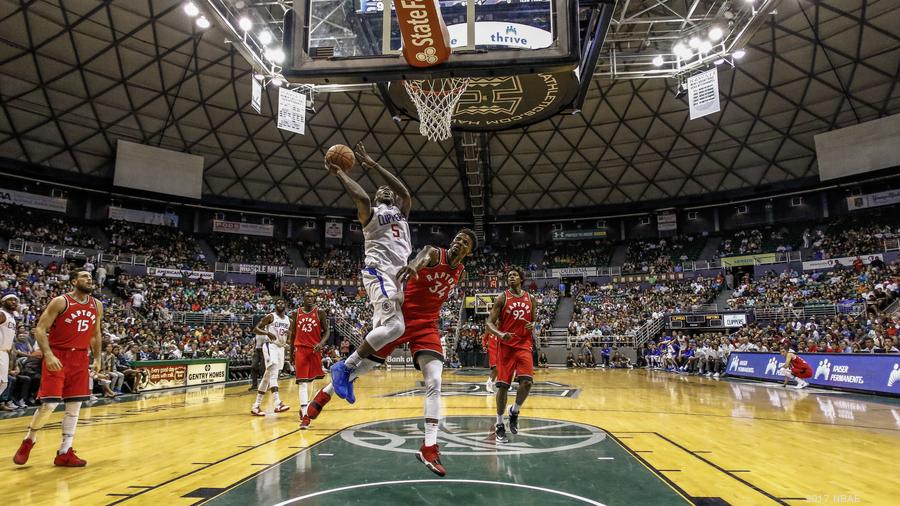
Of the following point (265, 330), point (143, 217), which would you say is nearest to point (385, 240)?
point (265, 330)

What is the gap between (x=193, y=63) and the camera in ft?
86.3

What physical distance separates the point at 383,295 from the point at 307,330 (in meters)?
4.78

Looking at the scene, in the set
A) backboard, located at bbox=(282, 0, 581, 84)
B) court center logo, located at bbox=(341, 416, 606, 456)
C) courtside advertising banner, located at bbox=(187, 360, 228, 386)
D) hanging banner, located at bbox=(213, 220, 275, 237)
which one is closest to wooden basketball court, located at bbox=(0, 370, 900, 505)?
court center logo, located at bbox=(341, 416, 606, 456)

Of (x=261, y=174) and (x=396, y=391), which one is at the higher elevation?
(x=261, y=174)

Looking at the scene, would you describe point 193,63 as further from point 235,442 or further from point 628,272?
point 628,272

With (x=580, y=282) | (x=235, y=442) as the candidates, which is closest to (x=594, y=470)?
(x=235, y=442)

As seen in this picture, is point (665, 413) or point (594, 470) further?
point (665, 413)

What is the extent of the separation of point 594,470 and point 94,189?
34877 millimetres

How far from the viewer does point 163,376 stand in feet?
52.1

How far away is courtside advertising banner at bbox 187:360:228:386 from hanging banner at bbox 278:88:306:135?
31.3 ft

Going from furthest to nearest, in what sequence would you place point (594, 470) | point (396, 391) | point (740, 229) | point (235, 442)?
point (740, 229) < point (396, 391) < point (235, 442) < point (594, 470)

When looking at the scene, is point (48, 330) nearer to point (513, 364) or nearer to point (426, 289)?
point (426, 289)

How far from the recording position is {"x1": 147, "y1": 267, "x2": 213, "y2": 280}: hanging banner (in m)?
29.9

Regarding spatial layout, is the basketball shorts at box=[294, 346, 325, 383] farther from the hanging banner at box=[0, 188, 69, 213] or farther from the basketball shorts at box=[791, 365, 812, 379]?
the hanging banner at box=[0, 188, 69, 213]
